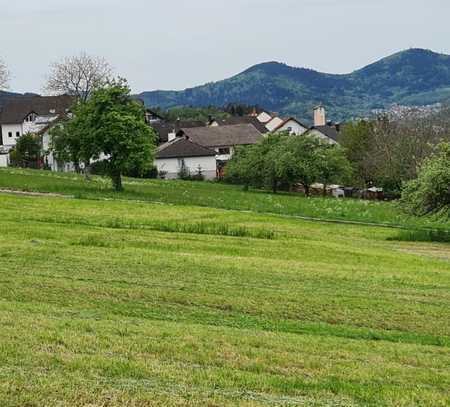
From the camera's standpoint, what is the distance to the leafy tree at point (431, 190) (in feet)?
120

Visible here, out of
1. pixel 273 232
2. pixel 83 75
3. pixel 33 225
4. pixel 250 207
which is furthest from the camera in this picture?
pixel 83 75

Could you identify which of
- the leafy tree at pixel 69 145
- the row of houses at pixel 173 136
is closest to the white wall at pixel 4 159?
the row of houses at pixel 173 136

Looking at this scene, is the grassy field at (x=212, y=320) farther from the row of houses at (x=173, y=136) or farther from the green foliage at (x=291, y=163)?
the row of houses at (x=173, y=136)

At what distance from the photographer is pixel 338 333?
15.0 m

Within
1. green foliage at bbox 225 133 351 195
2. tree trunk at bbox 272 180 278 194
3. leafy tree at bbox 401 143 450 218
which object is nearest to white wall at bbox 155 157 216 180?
green foliage at bbox 225 133 351 195

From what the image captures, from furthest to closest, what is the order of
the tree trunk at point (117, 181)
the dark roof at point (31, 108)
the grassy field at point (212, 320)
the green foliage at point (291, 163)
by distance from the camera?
the dark roof at point (31, 108) → the green foliage at point (291, 163) → the tree trunk at point (117, 181) → the grassy field at point (212, 320)

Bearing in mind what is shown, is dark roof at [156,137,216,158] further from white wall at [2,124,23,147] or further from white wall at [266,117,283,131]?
white wall at [266,117,283,131]

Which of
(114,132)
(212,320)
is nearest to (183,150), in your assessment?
(114,132)

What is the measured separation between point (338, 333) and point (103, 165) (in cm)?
4395

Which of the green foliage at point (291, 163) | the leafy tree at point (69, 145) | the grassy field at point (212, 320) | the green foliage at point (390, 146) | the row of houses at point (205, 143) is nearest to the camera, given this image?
the grassy field at point (212, 320)

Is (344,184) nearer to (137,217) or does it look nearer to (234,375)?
(137,217)

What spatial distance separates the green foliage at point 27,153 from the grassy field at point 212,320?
237 ft

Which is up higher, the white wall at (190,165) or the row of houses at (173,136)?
the row of houses at (173,136)

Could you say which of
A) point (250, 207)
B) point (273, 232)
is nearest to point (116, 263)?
point (273, 232)
